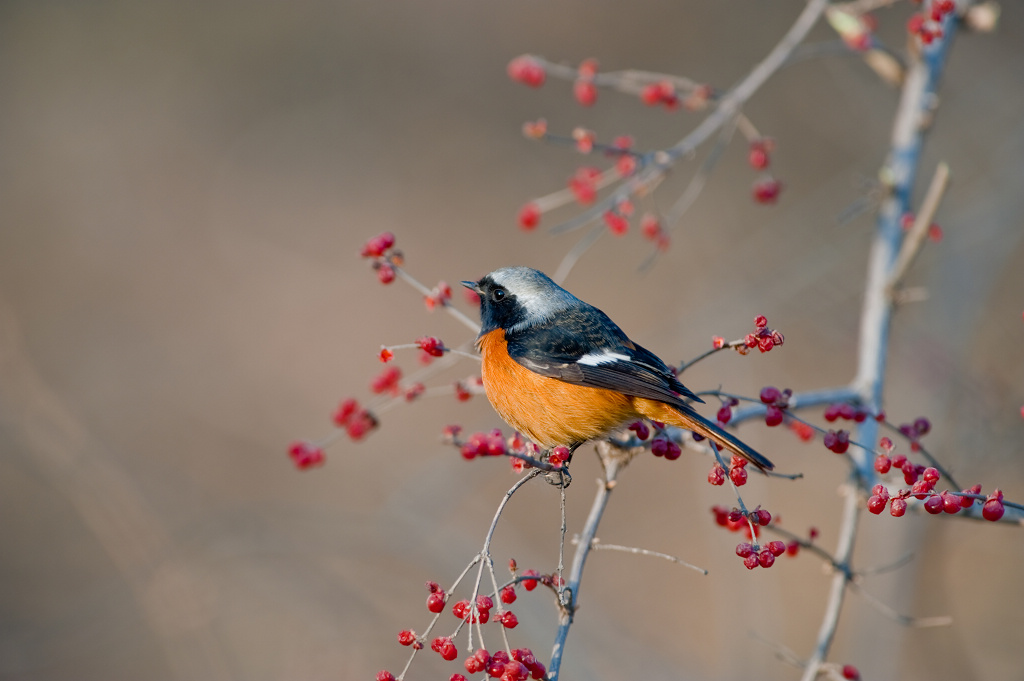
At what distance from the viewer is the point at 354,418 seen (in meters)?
3.23

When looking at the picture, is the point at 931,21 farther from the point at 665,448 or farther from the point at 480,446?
the point at 480,446

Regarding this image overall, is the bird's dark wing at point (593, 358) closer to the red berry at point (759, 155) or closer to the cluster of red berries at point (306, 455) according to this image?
the cluster of red berries at point (306, 455)

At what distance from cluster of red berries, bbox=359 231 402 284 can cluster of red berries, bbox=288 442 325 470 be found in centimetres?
88

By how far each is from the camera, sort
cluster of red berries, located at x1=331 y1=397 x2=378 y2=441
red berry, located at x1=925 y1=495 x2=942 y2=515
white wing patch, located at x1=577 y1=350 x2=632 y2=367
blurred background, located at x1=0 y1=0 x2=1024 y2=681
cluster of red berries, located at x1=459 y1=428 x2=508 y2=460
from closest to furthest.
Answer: red berry, located at x1=925 y1=495 x2=942 y2=515, cluster of red berries, located at x1=459 y1=428 x2=508 y2=460, white wing patch, located at x1=577 y1=350 x2=632 y2=367, cluster of red berries, located at x1=331 y1=397 x2=378 y2=441, blurred background, located at x1=0 y1=0 x2=1024 y2=681

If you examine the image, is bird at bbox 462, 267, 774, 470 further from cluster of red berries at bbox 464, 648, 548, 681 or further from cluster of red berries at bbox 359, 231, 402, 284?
cluster of red berries at bbox 464, 648, 548, 681

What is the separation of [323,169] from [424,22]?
2.60m

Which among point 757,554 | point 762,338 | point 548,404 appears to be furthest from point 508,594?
point 762,338

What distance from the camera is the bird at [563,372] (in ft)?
9.35

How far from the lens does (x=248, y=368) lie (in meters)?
8.38

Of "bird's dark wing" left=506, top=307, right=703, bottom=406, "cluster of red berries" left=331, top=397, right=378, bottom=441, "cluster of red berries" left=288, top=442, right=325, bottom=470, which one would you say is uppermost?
"bird's dark wing" left=506, top=307, right=703, bottom=406

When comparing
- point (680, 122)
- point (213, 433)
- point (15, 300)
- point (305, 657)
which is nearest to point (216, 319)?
point (213, 433)

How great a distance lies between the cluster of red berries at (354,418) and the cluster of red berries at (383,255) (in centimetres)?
63

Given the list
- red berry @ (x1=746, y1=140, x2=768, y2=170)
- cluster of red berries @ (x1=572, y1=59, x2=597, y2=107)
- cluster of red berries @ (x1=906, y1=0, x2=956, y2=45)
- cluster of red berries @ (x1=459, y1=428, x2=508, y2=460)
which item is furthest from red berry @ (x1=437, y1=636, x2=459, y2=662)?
cluster of red berries @ (x1=906, y1=0, x2=956, y2=45)

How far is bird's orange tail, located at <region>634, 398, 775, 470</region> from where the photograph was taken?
251 centimetres
